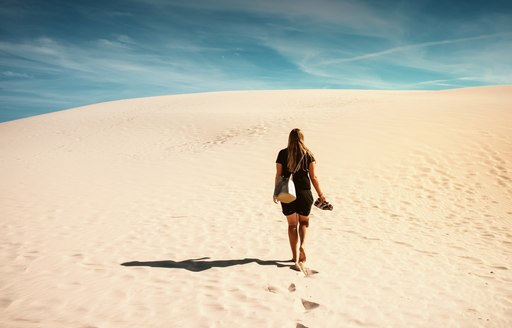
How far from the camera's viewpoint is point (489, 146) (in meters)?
12.3

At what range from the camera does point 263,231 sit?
23.7 feet

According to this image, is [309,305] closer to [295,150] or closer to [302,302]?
[302,302]

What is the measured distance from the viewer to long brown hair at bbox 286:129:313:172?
4.84 m

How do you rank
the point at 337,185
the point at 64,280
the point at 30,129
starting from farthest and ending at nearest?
the point at 30,129
the point at 337,185
the point at 64,280

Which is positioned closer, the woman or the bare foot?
the woman

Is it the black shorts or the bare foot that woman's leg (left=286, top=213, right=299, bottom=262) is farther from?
the bare foot

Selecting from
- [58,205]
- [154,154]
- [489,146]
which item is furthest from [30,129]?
[489,146]

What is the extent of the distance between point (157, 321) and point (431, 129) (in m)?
13.8

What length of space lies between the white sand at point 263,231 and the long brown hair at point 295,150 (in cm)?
162

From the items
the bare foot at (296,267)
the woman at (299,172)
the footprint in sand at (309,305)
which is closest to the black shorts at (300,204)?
the woman at (299,172)

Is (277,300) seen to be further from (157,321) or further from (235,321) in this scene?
(157,321)

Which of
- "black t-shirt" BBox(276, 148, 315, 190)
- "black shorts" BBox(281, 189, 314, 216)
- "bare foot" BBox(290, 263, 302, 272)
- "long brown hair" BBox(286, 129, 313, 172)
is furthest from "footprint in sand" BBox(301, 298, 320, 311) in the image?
"long brown hair" BBox(286, 129, 313, 172)

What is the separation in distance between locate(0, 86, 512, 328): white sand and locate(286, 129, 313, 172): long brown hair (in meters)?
1.62

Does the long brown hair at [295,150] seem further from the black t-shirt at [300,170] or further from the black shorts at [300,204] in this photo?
the black shorts at [300,204]
